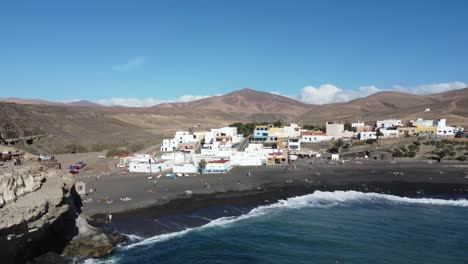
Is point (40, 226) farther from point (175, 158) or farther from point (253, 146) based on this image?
point (253, 146)

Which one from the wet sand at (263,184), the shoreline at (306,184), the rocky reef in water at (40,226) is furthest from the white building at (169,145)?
the rocky reef in water at (40,226)

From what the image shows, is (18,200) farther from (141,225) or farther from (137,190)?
(137,190)

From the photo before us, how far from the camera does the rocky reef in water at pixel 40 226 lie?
52.5 feet

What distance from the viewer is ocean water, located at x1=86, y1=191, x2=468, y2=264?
20641 millimetres

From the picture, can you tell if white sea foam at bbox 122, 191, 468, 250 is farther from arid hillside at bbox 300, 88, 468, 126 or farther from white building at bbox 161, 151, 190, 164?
arid hillside at bbox 300, 88, 468, 126

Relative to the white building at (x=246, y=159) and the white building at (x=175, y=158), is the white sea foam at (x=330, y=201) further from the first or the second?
the white building at (x=175, y=158)

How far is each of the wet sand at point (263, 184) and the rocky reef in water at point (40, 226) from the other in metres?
4.84

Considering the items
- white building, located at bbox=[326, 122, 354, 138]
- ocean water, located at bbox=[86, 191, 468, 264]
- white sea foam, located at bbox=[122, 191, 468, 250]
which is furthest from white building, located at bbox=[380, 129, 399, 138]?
ocean water, located at bbox=[86, 191, 468, 264]

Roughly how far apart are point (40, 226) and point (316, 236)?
1523 centimetres

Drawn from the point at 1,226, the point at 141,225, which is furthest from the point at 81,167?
the point at 1,226

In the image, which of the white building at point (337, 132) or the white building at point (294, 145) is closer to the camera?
the white building at point (294, 145)

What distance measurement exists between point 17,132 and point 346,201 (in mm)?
54143

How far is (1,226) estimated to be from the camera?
14734 mm

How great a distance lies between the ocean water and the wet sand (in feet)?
10.9
